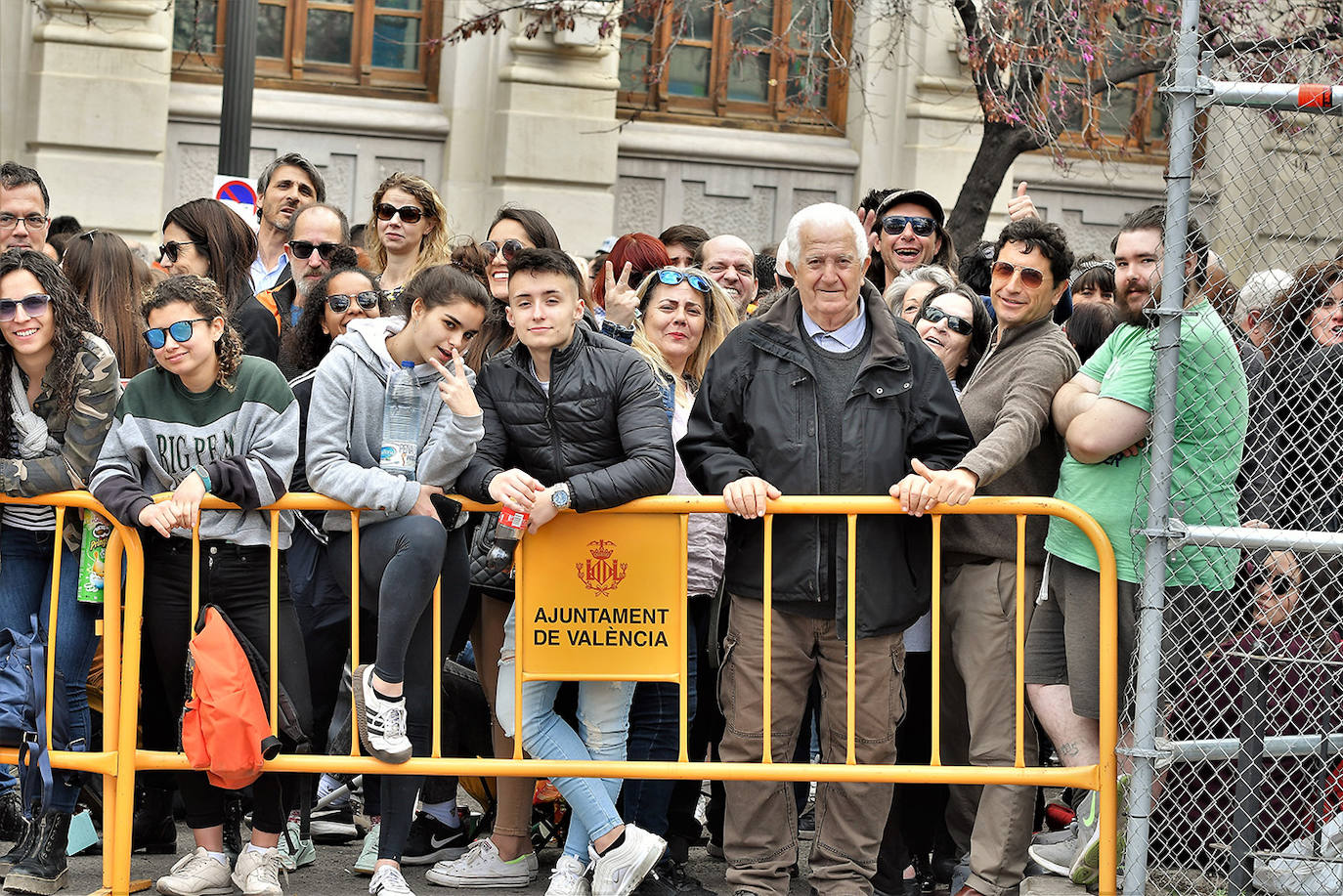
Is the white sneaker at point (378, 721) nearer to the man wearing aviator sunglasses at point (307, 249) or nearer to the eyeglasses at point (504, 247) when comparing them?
the eyeglasses at point (504, 247)

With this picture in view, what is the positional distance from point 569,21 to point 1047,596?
7.35 meters

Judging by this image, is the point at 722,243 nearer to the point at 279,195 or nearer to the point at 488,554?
the point at 279,195

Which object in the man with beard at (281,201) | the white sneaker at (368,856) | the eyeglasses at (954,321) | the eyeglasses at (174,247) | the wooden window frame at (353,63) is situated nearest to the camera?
the white sneaker at (368,856)

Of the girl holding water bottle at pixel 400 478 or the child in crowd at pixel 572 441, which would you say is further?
the child in crowd at pixel 572 441

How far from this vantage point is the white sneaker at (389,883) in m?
5.34

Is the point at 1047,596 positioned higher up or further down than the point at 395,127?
further down

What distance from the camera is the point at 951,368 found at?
235 inches

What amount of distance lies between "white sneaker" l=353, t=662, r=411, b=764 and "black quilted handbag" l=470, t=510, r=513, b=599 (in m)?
0.52

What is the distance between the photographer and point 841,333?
5477mm

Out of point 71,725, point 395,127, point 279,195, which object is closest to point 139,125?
point 395,127

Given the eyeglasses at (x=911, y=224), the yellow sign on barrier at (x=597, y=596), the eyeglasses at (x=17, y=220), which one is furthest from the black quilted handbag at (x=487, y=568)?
the eyeglasses at (x=17, y=220)

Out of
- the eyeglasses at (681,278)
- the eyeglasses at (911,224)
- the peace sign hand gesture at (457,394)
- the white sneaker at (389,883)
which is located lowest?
the white sneaker at (389,883)

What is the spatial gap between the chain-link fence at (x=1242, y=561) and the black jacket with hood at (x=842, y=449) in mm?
720

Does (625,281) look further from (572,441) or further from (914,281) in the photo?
(572,441)
